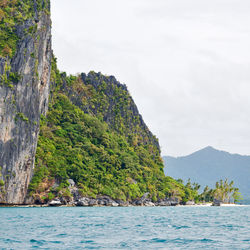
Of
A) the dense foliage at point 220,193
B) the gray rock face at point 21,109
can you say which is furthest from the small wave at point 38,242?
the dense foliage at point 220,193

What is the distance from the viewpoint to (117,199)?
108750 millimetres

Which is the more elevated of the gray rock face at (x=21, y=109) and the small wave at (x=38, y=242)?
the gray rock face at (x=21, y=109)

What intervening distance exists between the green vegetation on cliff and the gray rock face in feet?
21.7

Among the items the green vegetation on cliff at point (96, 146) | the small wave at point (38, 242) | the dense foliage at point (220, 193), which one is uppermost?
the green vegetation on cliff at point (96, 146)

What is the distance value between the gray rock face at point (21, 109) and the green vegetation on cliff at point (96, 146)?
6599 mm

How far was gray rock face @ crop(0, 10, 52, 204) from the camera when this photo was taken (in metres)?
84.6

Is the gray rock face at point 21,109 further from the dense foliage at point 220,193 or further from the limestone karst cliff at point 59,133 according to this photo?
the dense foliage at point 220,193

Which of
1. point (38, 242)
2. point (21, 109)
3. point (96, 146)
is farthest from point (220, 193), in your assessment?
point (38, 242)

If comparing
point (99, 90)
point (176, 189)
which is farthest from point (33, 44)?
point (176, 189)

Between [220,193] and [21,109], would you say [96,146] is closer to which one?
[21,109]

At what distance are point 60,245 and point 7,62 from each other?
234ft

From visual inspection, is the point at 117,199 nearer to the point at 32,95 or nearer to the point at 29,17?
the point at 32,95

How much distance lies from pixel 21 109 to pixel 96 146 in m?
41.7

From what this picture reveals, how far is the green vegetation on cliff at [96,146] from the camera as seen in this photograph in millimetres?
103500
